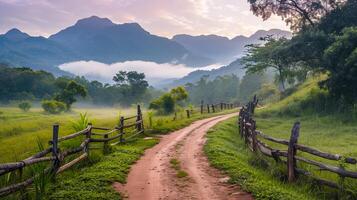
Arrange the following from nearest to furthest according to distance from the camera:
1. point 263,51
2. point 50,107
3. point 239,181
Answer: point 239,181
point 263,51
point 50,107

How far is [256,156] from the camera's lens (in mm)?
12703

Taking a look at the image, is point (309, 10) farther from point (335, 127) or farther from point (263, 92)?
point (263, 92)

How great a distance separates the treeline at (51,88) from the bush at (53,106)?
4.92m

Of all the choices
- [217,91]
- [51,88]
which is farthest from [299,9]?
[217,91]

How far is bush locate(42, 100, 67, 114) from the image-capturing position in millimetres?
53844

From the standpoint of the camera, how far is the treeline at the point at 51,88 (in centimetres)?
8244

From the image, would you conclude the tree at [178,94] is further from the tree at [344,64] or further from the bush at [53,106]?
the tree at [344,64]

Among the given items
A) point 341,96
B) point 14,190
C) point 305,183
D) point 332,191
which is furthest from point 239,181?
point 341,96

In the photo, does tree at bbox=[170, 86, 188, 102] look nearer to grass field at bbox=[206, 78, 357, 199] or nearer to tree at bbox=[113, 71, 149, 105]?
grass field at bbox=[206, 78, 357, 199]

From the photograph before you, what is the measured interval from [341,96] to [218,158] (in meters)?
19.0

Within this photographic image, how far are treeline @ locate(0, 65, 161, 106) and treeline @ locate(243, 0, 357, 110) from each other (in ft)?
136

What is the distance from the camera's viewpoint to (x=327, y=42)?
27734mm

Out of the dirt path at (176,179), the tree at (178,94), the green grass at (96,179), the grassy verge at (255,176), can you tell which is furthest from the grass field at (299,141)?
the tree at (178,94)

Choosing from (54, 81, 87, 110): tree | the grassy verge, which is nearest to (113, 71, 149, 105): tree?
(54, 81, 87, 110): tree
